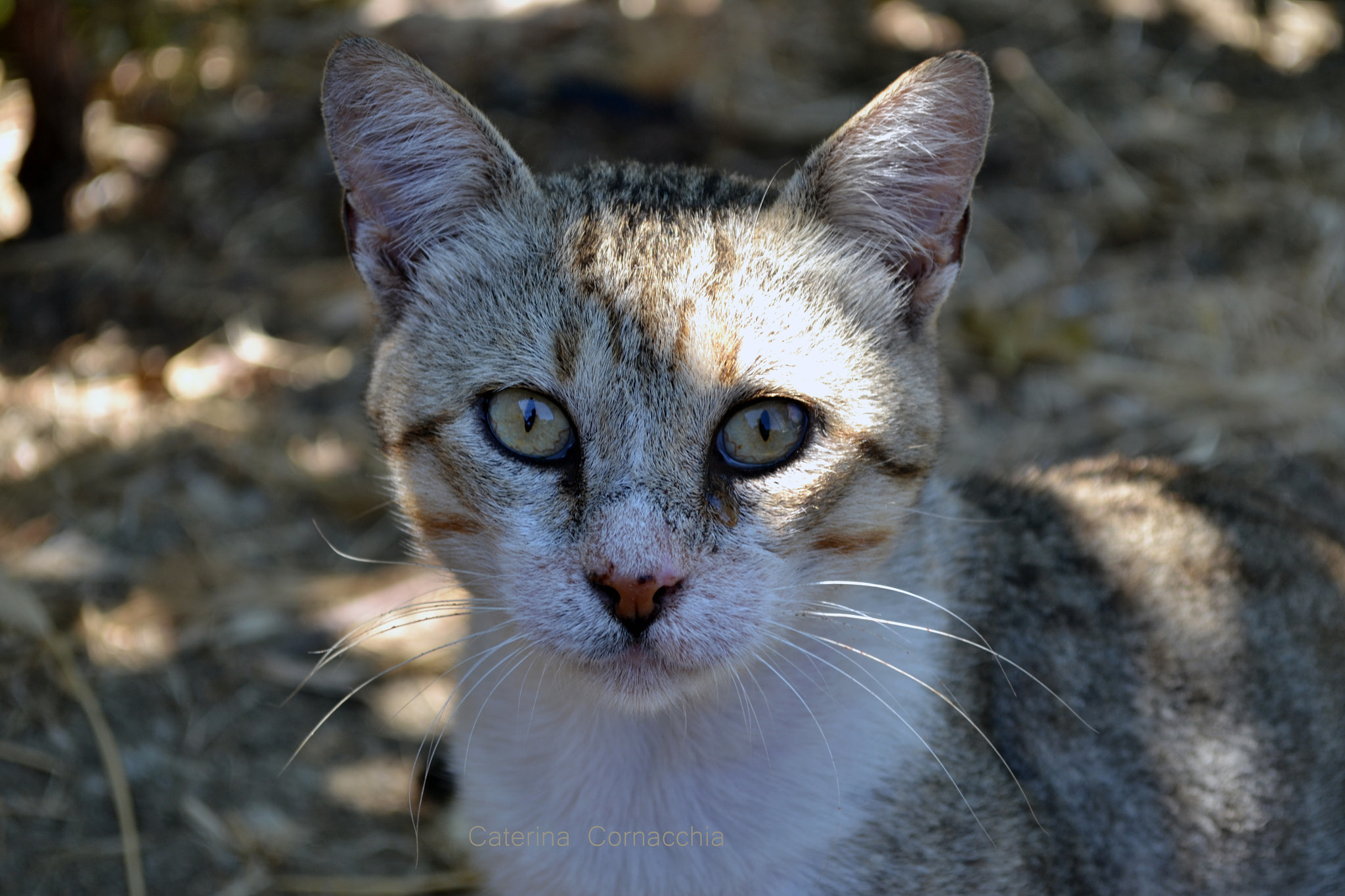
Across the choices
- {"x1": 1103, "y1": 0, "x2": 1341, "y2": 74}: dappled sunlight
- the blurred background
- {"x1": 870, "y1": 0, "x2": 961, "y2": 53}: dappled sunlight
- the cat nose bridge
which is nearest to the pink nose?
the cat nose bridge

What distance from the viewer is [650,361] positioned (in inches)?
90.3

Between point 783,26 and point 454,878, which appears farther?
point 783,26

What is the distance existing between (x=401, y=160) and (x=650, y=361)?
83cm

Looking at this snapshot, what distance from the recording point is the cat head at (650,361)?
2205mm

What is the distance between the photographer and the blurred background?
370 cm

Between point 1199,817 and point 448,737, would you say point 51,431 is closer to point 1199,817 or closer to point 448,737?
point 448,737

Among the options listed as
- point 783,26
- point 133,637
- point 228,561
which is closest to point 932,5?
point 783,26

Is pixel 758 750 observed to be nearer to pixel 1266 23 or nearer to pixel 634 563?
pixel 634 563

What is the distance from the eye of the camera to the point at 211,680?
395 centimetres

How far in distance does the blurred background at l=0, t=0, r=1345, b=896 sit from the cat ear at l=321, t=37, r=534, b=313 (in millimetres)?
630

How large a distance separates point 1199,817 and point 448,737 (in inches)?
76.6

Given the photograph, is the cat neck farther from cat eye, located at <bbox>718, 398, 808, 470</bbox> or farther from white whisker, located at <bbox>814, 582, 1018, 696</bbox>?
cat eye, located at <bbox>718, 398, 808, 470</bbox>

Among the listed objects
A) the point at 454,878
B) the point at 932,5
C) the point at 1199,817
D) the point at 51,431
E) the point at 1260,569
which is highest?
the point at 932,5

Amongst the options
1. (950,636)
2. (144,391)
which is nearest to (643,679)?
(950,636)
